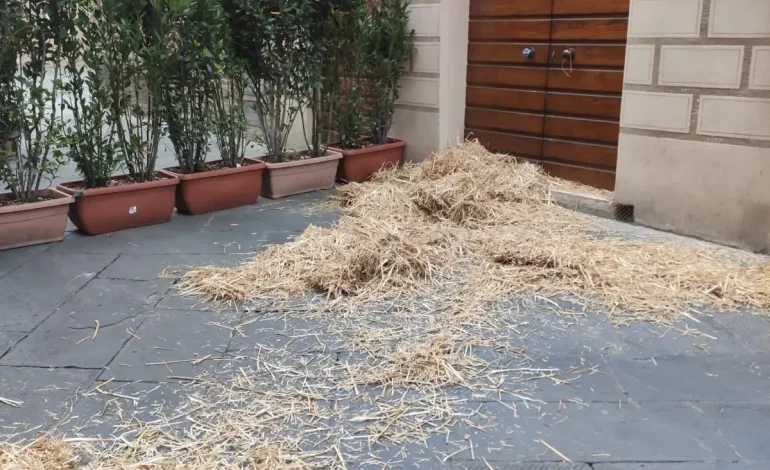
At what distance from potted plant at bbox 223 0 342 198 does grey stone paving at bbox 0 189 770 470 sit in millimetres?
1885

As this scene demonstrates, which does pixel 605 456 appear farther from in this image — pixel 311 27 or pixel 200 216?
pixel 311 27

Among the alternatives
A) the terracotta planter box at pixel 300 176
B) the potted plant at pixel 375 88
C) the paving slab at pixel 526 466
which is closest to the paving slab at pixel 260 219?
the terracotta planter box at pixel 300 176

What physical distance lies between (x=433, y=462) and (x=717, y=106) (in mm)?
3136

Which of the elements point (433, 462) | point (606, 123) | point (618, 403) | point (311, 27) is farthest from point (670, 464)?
point (311, 27)

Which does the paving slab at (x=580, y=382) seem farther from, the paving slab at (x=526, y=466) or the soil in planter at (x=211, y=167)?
the soil in planter at (x=211, y=167)

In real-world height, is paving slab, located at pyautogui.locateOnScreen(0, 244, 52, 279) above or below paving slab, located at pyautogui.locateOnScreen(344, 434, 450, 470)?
above

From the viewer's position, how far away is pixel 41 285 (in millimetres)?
3812

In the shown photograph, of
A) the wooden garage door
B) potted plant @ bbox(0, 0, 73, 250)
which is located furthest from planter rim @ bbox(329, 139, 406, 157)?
potted plant @ bbox(0, 0, 73, 250)

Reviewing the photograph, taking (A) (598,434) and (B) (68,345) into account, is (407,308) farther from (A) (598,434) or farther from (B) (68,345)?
(B) (68,345)

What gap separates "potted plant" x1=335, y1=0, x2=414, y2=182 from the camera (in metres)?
6.17

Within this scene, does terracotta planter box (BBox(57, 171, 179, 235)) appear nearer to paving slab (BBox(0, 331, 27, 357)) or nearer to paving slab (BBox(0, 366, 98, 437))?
paving slab (BBox(0, 331, 27, 357))

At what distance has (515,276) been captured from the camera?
385cm

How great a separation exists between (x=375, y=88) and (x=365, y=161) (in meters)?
0.69

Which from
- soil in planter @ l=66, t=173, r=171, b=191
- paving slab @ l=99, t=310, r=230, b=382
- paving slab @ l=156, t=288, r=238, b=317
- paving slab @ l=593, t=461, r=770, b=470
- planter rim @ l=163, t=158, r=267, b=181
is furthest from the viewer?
planter rim @ l=163, t=158, r=267, b=181
